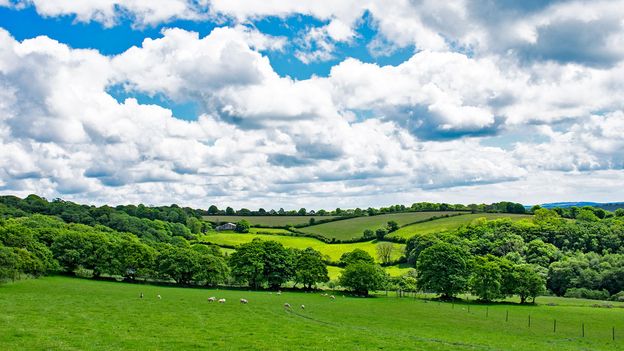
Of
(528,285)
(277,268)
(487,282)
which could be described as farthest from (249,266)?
(528,285)

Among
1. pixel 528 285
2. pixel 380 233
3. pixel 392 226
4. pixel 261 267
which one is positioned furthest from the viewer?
pixel 392 226

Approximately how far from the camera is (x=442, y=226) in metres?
183

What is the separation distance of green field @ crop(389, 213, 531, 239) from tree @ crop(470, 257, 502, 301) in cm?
7948

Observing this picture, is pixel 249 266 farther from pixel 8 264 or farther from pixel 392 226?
pixel 392 226

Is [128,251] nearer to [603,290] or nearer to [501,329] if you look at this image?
[501,329]

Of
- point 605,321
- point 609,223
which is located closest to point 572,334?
point 605,321

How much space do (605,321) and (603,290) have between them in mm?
48167

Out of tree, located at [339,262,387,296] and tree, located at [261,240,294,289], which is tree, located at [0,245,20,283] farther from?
tree, located at [339,262,387,296]

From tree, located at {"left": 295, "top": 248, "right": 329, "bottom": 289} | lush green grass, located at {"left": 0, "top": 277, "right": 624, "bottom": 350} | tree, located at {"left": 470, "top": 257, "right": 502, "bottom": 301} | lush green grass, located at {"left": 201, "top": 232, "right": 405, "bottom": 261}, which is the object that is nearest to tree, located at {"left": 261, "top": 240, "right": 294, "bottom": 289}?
tree, located at {"left": 295, "top": 248, "right": 329, "bottom": 289}

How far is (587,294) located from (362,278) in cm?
5149

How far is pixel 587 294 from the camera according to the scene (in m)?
105

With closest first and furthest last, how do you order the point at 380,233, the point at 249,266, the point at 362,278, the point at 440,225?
1. the point at 362,278
2. the point at 249,266
3. the point at 380,233
4. the point at 440,225

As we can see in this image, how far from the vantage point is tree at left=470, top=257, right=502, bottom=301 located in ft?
295

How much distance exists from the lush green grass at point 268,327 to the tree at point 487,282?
1732 centimetres
